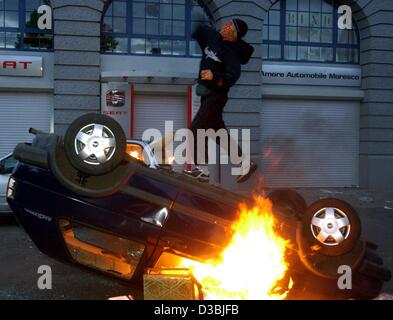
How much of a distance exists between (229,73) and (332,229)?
1.95 meters

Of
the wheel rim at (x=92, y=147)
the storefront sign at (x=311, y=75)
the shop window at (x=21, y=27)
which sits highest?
the shop window at (x=21, y=27)

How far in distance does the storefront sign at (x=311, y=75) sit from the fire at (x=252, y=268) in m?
12.5

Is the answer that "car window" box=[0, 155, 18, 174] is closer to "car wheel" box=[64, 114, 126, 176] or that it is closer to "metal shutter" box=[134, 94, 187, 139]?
"car wheel" box=[64, 114, 126, 176]

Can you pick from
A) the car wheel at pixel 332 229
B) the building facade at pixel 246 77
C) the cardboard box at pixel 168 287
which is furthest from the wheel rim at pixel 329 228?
the building facade at pixel 246 77

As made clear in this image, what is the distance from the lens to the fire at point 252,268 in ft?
12.3

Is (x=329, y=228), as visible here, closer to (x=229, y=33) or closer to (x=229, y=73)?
(x=229, y=73)

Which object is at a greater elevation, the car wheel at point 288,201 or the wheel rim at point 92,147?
the wheel rim at point 92,147

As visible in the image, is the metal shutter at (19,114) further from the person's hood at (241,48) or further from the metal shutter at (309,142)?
the person's hood at (241,48)

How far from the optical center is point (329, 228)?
364cm

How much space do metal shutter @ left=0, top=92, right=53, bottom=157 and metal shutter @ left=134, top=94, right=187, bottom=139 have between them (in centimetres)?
273

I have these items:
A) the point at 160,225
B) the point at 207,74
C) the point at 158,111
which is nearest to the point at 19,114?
the point at 158,111

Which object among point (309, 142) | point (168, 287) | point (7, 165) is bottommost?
point (168, 287)

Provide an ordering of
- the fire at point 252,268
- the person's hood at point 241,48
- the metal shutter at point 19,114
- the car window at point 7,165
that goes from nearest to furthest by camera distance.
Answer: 1. the fire at point 252,268
2. the person's hood at point 241,48
3. the car window at point 7,165
4. the metal shutter at point 19,114
